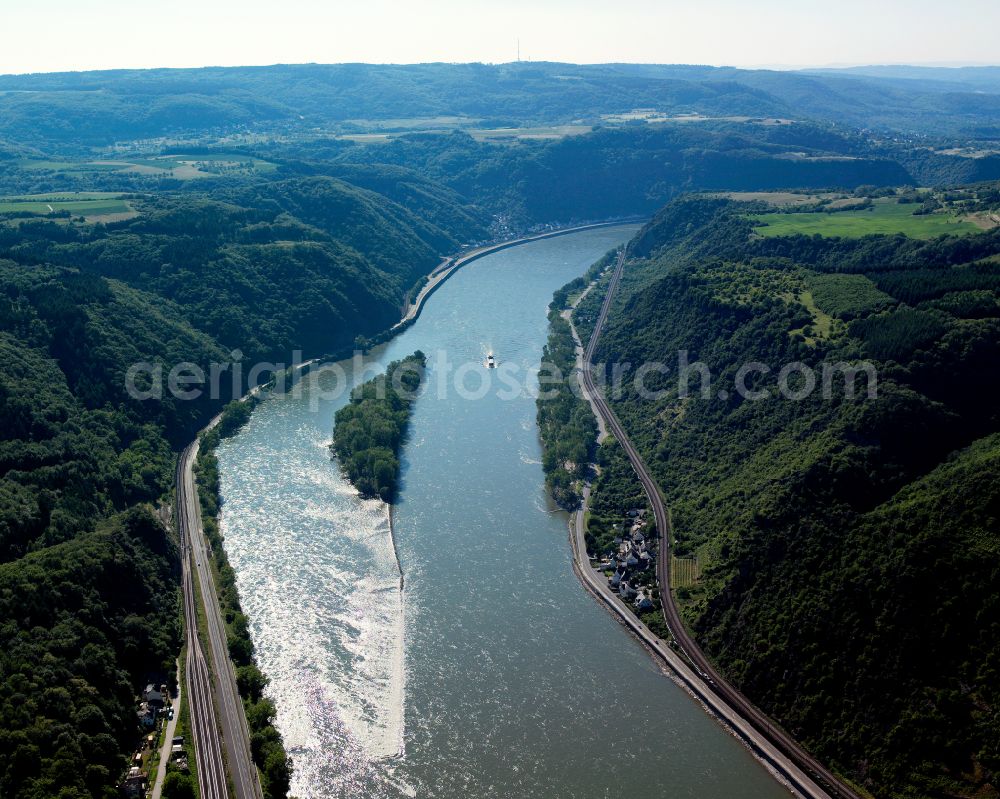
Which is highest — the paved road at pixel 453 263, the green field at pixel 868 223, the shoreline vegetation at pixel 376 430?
the green field at pixel 868 223

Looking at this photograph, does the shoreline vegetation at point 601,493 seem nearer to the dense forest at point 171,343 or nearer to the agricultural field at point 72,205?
the dense forest at point 171,343

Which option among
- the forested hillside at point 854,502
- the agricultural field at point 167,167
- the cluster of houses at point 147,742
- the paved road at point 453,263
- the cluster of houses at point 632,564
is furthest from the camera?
the agricultural field at point 167,167

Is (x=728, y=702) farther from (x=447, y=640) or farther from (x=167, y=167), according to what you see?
(x=167, y=167)

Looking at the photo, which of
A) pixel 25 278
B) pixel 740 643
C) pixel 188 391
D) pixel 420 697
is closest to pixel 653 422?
pixel 740 643

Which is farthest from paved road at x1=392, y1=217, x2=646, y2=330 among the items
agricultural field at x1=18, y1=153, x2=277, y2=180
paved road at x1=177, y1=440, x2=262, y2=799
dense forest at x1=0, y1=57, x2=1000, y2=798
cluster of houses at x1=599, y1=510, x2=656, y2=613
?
cluster of houses at x1=599, y1=510, x2=656, y2=613

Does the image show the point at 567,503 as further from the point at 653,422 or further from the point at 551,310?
the point at 551,310

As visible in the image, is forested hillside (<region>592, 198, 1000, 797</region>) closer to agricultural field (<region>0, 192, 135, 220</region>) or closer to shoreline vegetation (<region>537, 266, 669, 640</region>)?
shoreline vegetation (<region>537, 266, 669, 640</region>)

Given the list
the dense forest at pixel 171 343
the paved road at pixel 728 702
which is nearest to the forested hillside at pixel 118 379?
the dense forest at pixel 171 343
